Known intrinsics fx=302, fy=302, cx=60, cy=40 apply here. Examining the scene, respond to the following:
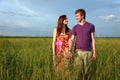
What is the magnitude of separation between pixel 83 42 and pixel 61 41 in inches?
20.5

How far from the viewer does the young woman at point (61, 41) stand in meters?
5.20

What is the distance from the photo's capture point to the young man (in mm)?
5070

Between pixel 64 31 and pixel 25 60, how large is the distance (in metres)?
1.14

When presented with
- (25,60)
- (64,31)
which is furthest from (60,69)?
(25,60)

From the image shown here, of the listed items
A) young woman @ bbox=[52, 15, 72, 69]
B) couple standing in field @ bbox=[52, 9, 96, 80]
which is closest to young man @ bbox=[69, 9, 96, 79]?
couple standing in field @ bbox=[52, 9, 96, 80]

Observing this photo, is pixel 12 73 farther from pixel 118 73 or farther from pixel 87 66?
pixel 118 73

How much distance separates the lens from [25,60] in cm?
609

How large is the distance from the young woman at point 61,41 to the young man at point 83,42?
0.70ft

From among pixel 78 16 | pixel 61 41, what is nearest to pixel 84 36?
pixel 78 16

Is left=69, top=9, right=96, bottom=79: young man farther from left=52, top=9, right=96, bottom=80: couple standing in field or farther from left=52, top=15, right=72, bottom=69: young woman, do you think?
left=52, top=15, right=72, bottom=69: young woman

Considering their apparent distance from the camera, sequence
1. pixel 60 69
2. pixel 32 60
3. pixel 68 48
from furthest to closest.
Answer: pixel 32 60
pixel 68 48
pixel 60 69

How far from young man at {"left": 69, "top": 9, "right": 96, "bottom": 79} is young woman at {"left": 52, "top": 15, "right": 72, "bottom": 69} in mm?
212

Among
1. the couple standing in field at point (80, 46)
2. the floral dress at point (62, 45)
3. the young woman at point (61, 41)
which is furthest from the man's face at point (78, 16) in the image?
the floral dress at point (62, 45)

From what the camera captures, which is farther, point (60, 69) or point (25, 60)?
point (25, 60)
